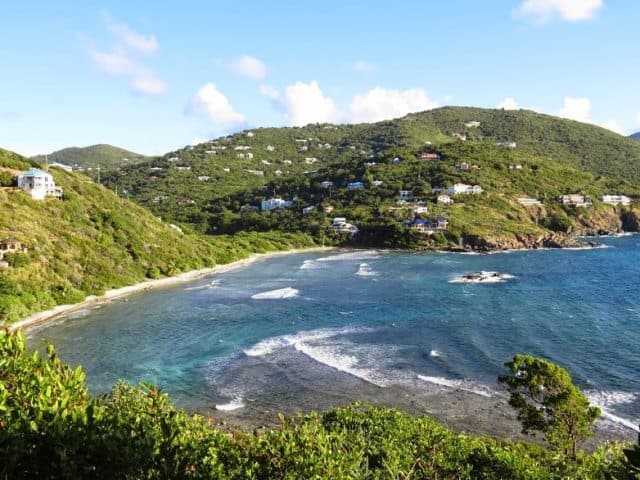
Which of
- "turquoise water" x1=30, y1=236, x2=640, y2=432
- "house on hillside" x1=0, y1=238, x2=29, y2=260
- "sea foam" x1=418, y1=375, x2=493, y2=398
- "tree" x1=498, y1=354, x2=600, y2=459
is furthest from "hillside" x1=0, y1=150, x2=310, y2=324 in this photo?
"tree" x1=498, y1=354, x2=600, y2=459

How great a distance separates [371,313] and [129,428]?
4466cm

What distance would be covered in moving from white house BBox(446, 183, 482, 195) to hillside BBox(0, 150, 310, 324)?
225 ft

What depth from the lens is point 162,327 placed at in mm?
50250

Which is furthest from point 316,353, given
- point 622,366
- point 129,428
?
point 129,428

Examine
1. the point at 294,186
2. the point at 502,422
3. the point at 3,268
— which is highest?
the point at 294,186

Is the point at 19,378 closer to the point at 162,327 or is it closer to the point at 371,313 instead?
the point at 162,327

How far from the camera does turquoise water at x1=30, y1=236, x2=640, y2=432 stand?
3450cm

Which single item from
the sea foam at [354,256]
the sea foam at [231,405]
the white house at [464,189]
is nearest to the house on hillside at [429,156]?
the white house at [464,189]

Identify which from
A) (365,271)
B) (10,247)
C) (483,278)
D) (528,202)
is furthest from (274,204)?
(10,247)

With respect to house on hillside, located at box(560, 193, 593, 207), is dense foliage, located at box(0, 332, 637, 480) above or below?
below

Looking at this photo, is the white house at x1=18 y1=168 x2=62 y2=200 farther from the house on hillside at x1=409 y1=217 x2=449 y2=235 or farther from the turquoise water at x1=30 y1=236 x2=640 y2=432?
the house on hillside at x1=409 y1=217 x2=449 y2=235

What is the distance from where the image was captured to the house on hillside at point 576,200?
443ft

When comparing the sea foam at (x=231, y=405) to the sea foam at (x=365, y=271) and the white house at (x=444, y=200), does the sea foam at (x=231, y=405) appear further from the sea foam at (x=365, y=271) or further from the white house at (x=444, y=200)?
the white house at (x=444, y=200)

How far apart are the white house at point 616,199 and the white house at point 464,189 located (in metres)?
36.8
